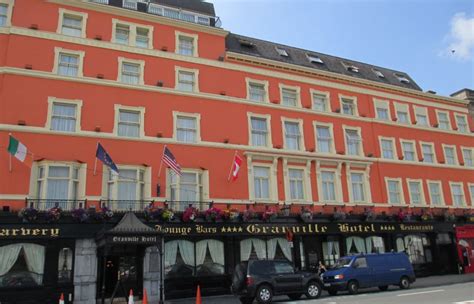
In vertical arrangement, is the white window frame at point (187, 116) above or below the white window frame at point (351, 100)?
below

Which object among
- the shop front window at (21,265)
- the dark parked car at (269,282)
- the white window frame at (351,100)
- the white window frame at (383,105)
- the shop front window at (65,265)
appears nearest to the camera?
the dark parked car at (269,282)

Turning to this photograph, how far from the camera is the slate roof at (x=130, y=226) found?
679 inches

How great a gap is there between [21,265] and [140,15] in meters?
15.7

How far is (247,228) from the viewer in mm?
22359

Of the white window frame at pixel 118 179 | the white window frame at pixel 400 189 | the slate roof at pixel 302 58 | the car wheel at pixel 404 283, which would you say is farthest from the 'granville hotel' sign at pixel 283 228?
the slate roof at pixel 302 58

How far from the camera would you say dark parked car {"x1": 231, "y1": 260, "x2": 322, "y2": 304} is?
1692cm

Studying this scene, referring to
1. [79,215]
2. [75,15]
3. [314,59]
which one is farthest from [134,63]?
[314,59]

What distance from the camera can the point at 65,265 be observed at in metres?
18.6

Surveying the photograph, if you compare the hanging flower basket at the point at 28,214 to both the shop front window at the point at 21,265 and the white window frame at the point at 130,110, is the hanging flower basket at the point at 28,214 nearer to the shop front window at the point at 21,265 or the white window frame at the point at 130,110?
the shop front window at the point at 21,265

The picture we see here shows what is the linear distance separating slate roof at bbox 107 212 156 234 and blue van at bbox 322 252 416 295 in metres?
9.22

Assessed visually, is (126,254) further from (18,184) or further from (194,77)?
(194,77)

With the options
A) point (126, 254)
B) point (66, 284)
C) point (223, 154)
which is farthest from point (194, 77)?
point (66, 284)

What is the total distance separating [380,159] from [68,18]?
75.6 ft

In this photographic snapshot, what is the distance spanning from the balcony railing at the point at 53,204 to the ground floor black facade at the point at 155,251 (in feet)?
3.37
